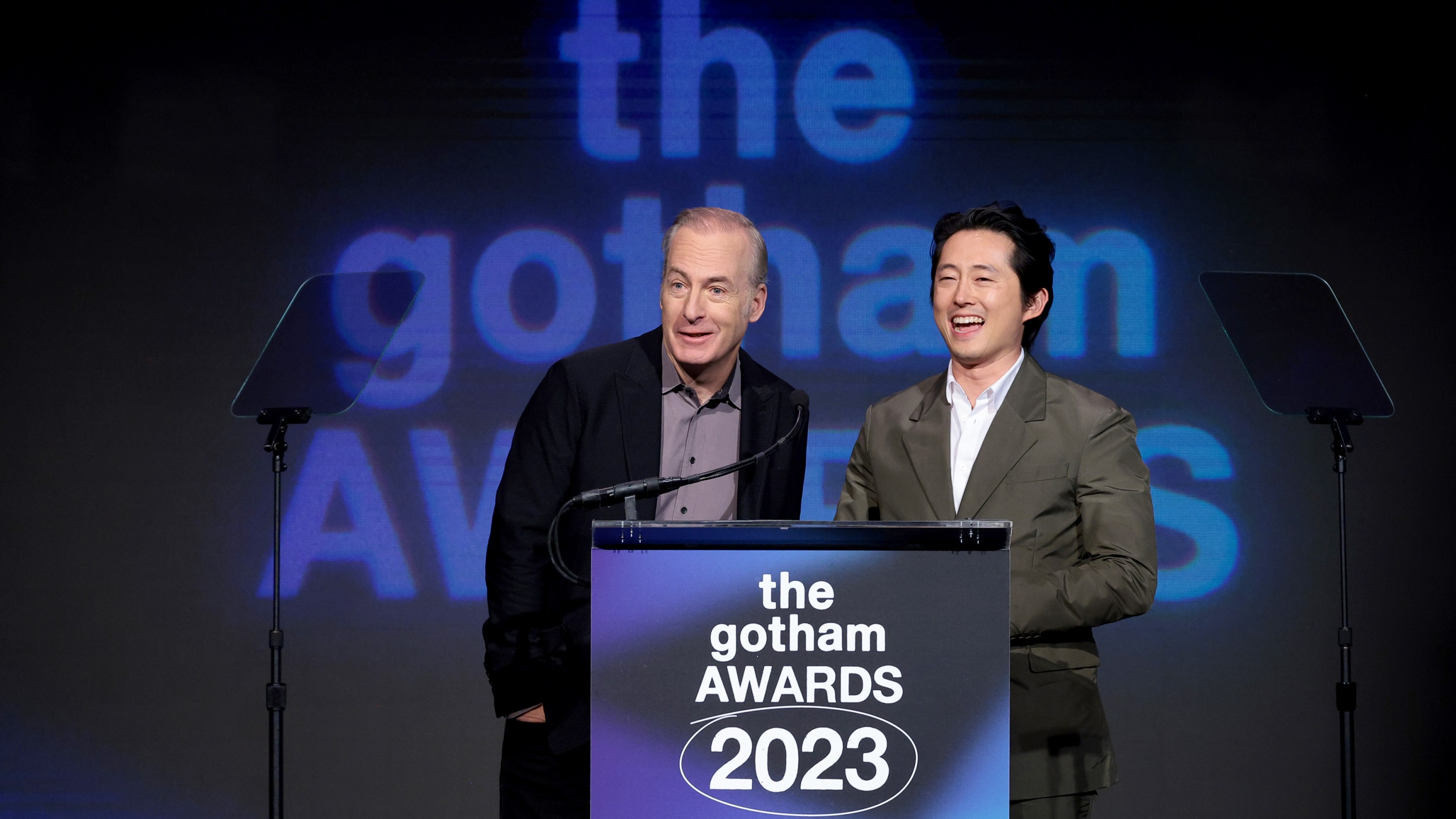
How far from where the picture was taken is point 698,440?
2.24 metres

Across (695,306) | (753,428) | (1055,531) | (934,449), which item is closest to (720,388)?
(753,428)

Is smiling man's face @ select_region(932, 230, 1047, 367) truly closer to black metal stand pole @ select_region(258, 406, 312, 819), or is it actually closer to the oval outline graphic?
the oval outline graphic

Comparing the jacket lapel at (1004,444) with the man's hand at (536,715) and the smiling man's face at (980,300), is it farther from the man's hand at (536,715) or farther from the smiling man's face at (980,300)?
the man's hand at (536,715)

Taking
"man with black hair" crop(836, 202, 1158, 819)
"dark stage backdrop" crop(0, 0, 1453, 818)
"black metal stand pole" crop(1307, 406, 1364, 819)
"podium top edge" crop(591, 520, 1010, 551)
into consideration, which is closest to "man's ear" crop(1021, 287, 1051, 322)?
"man with black hair" crop(836, 202, 1158, 819)

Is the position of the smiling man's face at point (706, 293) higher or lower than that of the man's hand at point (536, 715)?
higher

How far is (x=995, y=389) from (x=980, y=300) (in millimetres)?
159

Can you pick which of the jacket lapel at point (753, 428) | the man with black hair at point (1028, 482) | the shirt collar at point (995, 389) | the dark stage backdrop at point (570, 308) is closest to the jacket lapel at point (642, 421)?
the jacket lapel at point (753, 428)

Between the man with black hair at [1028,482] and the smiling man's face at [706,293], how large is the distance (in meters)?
0.33

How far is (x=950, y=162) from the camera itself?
155 inches

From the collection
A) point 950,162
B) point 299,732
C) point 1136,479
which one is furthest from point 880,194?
→ point 299,732

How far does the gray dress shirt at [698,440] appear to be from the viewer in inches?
85.8

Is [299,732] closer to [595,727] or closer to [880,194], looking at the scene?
[880,194]

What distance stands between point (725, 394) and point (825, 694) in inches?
41.0

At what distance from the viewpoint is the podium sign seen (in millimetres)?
1267
